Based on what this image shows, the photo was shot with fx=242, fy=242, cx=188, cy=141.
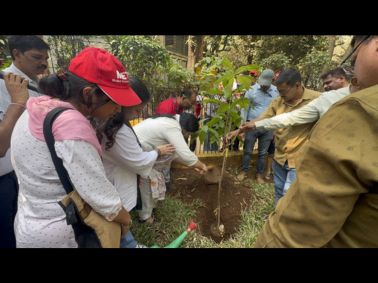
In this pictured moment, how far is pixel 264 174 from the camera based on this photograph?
4426 mm

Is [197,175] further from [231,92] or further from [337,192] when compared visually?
[337,192]

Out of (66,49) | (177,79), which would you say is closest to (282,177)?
(177,79)

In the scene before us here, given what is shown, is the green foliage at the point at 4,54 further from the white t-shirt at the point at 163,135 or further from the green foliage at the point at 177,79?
the white t-shirt at the point at 163,135

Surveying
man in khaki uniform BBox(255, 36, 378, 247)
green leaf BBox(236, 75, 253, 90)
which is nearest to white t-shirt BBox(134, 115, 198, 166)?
green leaf BBox(236, 75, 253, 90)

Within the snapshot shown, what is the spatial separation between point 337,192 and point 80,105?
1.13 m

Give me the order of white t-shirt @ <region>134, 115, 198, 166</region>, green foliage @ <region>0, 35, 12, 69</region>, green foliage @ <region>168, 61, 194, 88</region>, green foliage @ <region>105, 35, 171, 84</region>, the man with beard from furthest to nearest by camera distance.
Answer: green foliage @ <region>168, 61, 194, 88</region>, green foliage @ <region>105, 35, 171, 84</region>, green foliage @ <region>0, 35, 12, 69</region>, white t-shirt @ <region>134, 115, 198, 166</region>, the man with beard

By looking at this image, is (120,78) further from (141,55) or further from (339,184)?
(141,55)

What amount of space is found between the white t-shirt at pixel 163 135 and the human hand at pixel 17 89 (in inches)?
41.4

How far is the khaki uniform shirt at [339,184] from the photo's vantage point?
0.59 m

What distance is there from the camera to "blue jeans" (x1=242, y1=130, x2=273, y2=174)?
4.14 meters

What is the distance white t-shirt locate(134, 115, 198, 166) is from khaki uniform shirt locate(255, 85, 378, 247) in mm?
1667

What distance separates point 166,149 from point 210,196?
1.60 m

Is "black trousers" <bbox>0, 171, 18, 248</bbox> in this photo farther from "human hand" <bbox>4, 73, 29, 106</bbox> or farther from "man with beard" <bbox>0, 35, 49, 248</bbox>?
"human hand" <bbox>4, 73, 29, 106</bbox>
